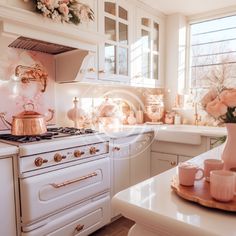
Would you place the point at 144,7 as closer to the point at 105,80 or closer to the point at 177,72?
Result: the point at 177,72

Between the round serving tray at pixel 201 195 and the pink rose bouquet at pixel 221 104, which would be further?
the pink rose bouquet at pixel 221 104

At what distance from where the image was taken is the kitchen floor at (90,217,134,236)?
2.02m

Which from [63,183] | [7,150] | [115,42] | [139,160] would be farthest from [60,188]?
[115,42]

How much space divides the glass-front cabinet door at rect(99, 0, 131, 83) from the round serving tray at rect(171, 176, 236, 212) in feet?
5.38

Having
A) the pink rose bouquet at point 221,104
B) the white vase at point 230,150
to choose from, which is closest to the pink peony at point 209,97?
the pink rose bouquet at point 221,104

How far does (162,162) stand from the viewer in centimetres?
255

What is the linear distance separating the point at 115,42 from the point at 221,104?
1.85 metres

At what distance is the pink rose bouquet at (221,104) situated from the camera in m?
0.75

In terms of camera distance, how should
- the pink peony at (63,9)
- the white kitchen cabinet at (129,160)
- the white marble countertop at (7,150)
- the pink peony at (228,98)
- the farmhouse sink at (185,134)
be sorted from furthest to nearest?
1. the farmhouse sink at (185,134)
2. the white kitchen cabinet at (129,160)
3. the pink peony at (63,9)
4. the white marble countertop at (7,150)
5. the pink peony at (228,98)

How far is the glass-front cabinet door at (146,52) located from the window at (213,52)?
550mm

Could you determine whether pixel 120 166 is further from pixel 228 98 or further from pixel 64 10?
pixel 228 98

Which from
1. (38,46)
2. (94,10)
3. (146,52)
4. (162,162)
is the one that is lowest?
(162,162)

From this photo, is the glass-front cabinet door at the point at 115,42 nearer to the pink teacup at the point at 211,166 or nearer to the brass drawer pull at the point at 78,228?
the brass drawer pull at the point at 78,228

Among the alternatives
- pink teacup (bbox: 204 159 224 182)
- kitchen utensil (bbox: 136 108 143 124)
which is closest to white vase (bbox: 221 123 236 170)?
pink teacup (bbox: 204 159 224 182)
